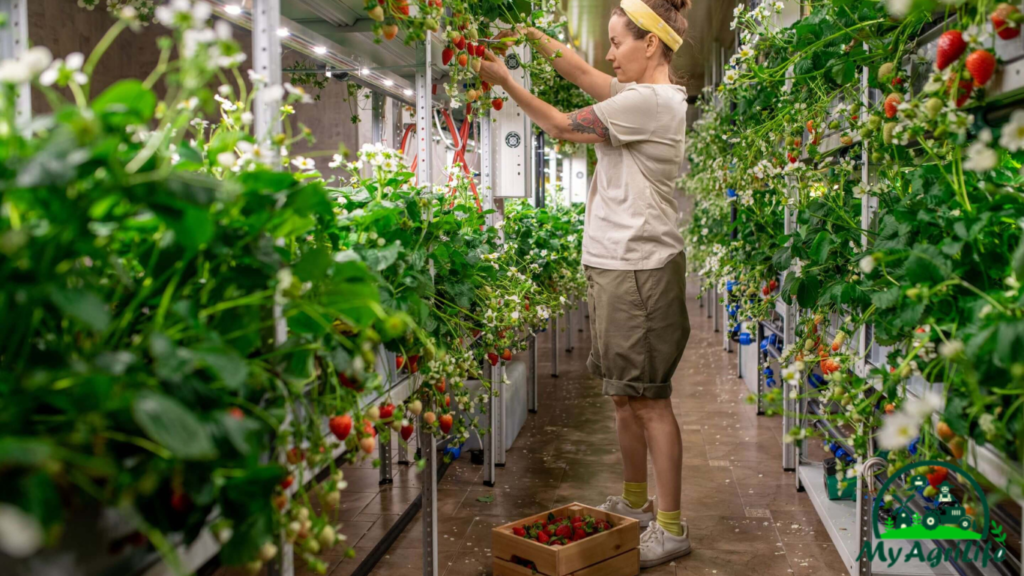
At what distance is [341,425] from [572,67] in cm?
179

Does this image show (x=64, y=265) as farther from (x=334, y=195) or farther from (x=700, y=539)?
(x=700, y=539)

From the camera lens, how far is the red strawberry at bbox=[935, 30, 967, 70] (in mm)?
1228

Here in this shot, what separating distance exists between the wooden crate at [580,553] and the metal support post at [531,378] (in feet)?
6.74

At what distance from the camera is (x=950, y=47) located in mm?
1232

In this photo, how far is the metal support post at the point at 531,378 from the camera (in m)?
4.50

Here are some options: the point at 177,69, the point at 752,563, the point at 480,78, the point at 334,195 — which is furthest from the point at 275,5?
the point at 752,563

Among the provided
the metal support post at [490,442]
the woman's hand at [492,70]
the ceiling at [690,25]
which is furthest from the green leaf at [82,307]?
the ceiling at [690,25]

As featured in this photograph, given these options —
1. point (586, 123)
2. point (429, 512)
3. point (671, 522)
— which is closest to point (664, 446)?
point (671, 522)

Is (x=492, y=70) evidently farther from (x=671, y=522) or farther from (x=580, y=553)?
(x=671, y=522)

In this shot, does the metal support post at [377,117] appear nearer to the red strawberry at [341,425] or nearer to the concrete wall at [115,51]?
the concrete wall at [115,51]

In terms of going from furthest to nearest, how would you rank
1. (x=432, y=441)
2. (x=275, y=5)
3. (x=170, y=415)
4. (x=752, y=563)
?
(x=752, y=563), (x=432, y=441), (x=275, y=5), (x=170, y=415)

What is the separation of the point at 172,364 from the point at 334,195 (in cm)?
115

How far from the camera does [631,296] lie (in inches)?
96.6

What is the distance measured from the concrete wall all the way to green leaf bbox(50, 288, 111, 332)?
166 inches
